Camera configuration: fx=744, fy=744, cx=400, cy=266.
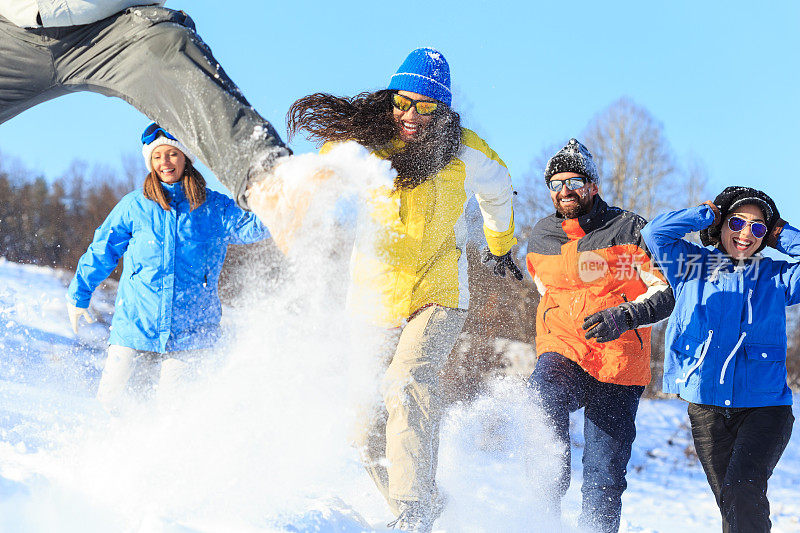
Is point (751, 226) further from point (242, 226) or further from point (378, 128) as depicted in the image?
point (242, 226)

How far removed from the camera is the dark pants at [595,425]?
145 inches

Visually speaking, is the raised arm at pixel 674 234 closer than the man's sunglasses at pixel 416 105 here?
No

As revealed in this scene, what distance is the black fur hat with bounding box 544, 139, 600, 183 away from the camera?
4047 millimetres

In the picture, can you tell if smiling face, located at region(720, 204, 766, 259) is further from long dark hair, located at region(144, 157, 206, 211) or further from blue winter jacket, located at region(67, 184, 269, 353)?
long dark hair, located at region(144, 157, 206, 211)

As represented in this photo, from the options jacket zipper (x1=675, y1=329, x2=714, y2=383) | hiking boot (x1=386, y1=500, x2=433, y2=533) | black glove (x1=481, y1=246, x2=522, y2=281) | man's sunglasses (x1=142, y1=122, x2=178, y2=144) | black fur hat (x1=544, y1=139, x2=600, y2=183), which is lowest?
hiking boot (x1=386, y1=500, x2=433, y2=533)

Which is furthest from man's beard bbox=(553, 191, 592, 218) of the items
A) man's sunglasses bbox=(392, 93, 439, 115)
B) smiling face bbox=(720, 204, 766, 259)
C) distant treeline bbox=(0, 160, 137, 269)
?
distant treeline bbox=(0, 160, 137, 269)

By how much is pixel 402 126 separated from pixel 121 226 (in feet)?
5.65

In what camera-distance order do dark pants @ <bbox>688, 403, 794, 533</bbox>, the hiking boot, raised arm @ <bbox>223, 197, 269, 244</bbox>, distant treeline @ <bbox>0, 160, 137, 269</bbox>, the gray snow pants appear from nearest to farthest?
1. the gray snow pants
2. the hiking boot
3. dark pants @ <bbox>688, 403, 794, 533</bbox>
4. raised arm @ <bbox>223, 197, 269, 244</bbox>
5. distant treeline @ <bbox>0, 160, 137, 269</bbox>

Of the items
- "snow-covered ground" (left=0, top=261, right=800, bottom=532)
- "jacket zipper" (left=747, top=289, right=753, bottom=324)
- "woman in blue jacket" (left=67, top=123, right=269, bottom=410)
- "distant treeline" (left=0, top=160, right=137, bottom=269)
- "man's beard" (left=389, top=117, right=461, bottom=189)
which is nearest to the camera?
"snow-covered ground" (left=0, top=261, right=800, bottom=532)

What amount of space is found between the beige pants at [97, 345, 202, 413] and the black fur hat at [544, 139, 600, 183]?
2.19 meters

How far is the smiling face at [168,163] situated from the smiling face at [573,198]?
206 centimetres

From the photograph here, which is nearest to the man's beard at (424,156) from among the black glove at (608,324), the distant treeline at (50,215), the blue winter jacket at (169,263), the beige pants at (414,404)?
the beige pants at (414,404)

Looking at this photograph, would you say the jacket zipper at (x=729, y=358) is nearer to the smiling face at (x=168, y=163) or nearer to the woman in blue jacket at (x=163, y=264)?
the woman in blue jacket at (x=163, y=264)

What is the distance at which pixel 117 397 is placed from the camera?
381 centimetres
